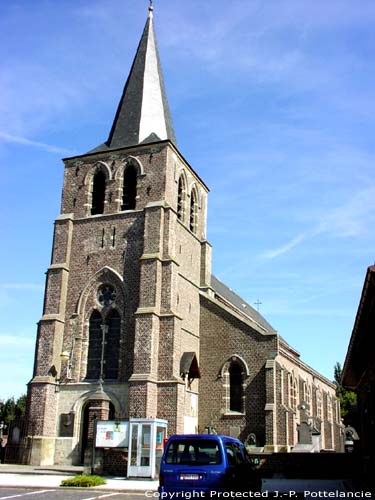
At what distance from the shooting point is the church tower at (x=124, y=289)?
85.0 ft

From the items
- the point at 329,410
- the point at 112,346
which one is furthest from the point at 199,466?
the point at 329,410

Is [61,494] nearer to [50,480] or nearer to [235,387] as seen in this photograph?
[50,480]

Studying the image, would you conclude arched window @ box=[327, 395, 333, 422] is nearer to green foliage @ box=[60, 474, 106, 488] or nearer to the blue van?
green foliage @ box=[60, 474, 106, 488]

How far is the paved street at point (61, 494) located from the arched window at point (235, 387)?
12710mm

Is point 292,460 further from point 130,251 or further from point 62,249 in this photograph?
point 62,249

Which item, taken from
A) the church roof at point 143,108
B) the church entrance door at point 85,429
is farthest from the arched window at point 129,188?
the church entrance door at point 85,429

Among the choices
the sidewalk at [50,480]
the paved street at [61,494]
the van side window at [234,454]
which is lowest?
the paved street at [61,494]

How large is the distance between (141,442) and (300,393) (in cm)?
1856

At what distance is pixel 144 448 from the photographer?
66.1 ft

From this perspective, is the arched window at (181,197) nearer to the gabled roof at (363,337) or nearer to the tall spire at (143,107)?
the tall spire at (143,107)

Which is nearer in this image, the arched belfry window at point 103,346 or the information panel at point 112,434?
the information panel at point 112,434

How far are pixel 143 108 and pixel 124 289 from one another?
1058cm

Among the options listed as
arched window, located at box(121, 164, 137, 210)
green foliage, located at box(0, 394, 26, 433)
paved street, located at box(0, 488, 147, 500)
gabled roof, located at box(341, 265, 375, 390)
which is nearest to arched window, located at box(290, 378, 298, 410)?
arched window, located at box(121, 164, 137, 210)

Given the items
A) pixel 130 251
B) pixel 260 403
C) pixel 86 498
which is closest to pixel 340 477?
pixel 260 403
